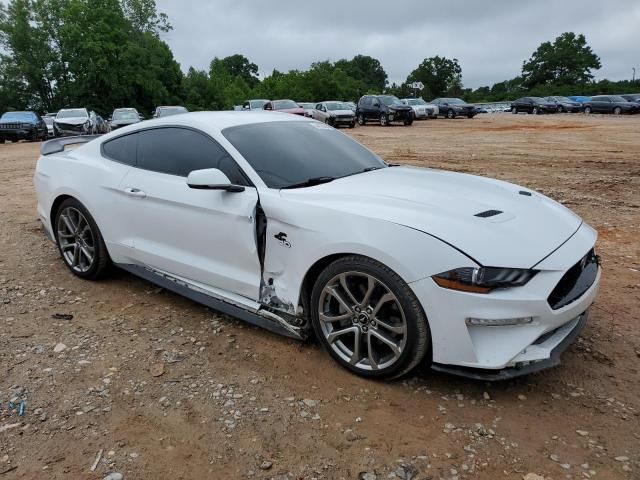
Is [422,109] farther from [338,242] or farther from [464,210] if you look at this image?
[338,242]

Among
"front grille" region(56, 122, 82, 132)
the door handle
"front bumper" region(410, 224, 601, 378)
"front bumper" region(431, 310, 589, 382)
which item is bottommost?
"front grille" region(56, 122, 82, 132)

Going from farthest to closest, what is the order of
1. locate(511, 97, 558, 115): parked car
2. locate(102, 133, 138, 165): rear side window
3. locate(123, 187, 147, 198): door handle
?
locate(511, 97, 558, 115): parked car < locate(102, 133, 138, 165): rear side window < locate(123, 187, 147, 198): door handle

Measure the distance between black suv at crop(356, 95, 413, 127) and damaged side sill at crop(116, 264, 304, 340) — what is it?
25.4 meters

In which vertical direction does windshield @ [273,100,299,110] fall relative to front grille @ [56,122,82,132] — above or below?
above

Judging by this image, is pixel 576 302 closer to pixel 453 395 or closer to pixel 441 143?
pixel 453 395

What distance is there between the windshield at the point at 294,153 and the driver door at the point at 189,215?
15 cm

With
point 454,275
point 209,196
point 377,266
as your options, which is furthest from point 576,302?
point 209,196

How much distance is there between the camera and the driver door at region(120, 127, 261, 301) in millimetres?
3277

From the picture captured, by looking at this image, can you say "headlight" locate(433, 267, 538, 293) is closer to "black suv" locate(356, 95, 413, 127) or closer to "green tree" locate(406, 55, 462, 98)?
"black suv" locate(356, 95, 413, 127)

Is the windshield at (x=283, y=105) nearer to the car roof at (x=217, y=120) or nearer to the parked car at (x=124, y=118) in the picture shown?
the parked car at (x=124, y=118)

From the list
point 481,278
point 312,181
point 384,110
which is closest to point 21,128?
point 384,110

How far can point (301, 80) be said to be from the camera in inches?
2106

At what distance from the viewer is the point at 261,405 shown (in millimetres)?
2787

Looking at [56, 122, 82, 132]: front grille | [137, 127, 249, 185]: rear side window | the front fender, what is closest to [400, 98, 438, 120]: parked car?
[56, 122, 82, 132]: front grille
